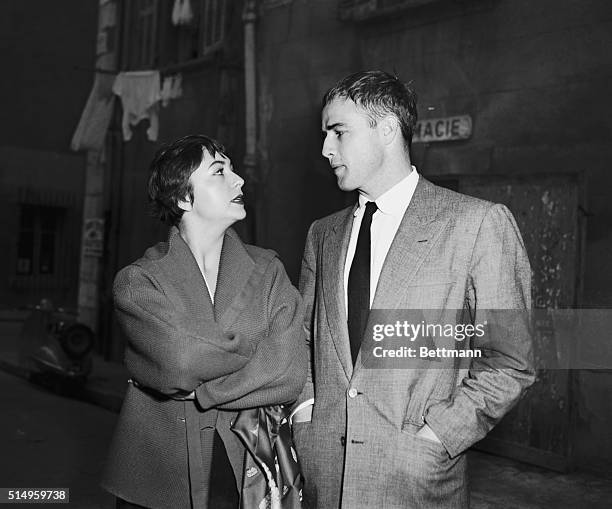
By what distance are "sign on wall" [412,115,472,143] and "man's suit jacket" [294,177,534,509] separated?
13.2 feet

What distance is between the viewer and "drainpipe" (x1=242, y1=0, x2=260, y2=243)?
28.3 ft

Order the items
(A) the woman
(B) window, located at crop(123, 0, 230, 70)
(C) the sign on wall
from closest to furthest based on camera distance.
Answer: (A) the woman < (C) the sign on wall < (B) window, located at crop(123, 0, 230, 70)

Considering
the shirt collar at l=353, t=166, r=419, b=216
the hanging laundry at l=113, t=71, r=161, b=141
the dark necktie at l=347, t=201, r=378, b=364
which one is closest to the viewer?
the dark necktie at l=347, t=201, r=378, b=364

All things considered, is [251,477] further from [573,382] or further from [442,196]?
[573,382]

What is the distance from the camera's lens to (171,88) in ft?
34.7

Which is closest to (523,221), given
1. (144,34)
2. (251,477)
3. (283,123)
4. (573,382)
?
(573,382)

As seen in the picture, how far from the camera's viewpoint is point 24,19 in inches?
766

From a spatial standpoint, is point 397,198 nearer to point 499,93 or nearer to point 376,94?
point 376,94

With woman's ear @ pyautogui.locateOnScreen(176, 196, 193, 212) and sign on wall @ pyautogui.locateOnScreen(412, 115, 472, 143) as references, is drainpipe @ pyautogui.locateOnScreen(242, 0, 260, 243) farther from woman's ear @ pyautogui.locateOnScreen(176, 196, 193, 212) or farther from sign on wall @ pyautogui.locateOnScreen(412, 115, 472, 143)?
woman's ear @ pyautogui.locateOnScreen(176, 196, 193, 212)

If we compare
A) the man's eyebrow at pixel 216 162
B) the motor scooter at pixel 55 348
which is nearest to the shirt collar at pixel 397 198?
the man's eyebrow at pixel 216 162

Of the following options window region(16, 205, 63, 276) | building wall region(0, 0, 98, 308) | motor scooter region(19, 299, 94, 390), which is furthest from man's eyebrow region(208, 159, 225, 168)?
window region(16, 205, 63, 276)

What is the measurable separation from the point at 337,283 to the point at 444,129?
4295mm

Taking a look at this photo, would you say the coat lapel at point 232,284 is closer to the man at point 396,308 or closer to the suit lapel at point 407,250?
the man at point 396,308

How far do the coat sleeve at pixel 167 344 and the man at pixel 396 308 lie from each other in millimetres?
382
